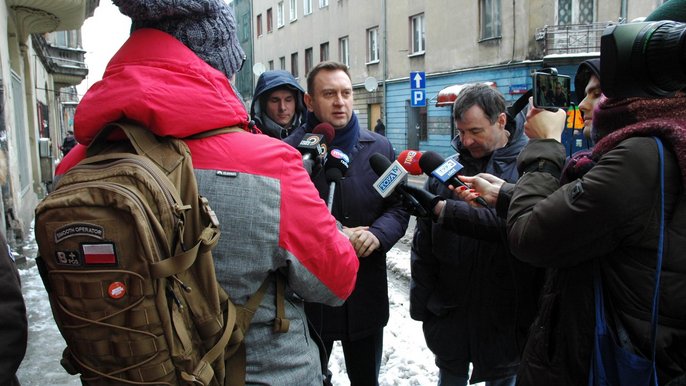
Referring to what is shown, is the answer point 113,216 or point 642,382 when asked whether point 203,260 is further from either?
point 642,382

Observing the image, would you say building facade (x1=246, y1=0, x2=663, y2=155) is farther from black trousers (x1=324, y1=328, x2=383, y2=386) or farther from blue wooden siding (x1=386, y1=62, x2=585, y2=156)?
black trousers (x1=324, y1=328, x2=383, y2=386)

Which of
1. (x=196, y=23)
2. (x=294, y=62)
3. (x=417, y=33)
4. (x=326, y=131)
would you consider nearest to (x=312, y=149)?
(x=326, y=131)

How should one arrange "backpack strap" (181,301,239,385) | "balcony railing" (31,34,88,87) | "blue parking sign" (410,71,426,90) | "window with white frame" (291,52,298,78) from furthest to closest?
"window with white frame" (291,52,298,78) < "balcony railing" (31,34,88,87) < "blue parking sign" (410,71,426,90) < "backpack strap" (181,301,239,385)

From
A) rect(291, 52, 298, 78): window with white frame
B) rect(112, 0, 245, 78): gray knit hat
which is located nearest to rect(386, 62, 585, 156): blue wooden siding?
rect(291, 52, 298, 78): window with white frame

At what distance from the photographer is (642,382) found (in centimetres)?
148

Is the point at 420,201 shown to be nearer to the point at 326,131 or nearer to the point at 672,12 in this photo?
the point at 326,131

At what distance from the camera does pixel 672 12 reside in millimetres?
1603

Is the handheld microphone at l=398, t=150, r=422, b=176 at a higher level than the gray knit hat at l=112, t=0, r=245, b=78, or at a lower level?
lower

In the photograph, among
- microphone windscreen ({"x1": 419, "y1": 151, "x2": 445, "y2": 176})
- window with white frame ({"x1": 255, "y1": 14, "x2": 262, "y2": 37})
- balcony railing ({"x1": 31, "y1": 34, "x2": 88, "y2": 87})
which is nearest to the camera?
microphone windscreen ({"x1": 419, "y1": 151, "x2": 445, "y2": 176})

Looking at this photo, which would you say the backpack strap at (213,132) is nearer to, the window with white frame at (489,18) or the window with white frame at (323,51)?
the window with white frame at (489,18)

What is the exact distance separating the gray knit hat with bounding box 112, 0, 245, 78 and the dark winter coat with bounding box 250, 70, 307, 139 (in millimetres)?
1959

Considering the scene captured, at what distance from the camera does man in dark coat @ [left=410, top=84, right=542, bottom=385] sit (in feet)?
8.37

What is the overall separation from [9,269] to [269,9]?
34399 mm

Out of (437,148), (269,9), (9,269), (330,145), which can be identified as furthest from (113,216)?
(269,9)
